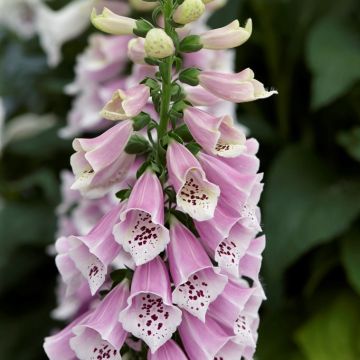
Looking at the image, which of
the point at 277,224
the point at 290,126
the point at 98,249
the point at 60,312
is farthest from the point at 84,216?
the point at 290,126

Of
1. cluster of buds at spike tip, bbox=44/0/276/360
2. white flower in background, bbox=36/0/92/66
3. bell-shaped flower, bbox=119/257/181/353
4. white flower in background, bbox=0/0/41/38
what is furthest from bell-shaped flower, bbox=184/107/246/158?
white flower in background, bbox=0/0/41/38

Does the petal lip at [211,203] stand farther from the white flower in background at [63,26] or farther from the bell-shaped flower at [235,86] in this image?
the white flower in background at [63,26]

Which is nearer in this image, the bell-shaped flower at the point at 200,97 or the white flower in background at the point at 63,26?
the bell-shaped flower at the point at 200,97

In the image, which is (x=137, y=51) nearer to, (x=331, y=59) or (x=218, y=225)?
(x=218, y=225)

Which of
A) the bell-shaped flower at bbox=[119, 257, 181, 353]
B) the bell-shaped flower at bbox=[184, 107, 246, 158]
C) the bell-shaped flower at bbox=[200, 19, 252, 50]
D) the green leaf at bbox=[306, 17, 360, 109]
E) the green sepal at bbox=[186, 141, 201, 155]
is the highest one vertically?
the bell-shaped flower at bbox=[200, 19, 252, 50]

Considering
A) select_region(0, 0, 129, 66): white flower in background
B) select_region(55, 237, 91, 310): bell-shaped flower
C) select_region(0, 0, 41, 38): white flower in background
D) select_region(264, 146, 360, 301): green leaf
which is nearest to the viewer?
select_region(55, 237, 91, 310): bell-shaped flower

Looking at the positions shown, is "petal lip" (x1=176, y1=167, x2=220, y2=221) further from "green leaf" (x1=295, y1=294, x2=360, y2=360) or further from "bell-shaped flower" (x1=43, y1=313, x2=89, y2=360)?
"green leaf" (x1=295, y1=294, x2=360, y2=360)

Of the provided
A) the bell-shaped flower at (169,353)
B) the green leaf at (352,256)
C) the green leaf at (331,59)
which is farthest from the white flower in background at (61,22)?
the bell-shaped flower at (169,353)

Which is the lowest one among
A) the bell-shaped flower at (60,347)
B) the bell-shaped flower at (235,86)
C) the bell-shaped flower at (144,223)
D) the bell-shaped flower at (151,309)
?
the bell-shaped flower at (60,347)
